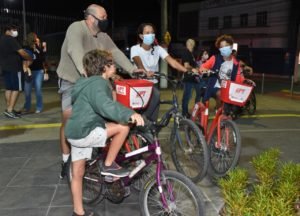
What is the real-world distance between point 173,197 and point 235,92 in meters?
1.75

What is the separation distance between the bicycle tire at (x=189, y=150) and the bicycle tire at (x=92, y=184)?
1.07 m

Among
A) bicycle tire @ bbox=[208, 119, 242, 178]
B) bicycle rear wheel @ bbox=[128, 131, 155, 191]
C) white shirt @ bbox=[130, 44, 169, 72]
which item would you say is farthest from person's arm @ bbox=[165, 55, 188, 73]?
bicycle rear wheel @ bbox=[128, 131, 155, 191]

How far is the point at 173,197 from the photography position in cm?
335

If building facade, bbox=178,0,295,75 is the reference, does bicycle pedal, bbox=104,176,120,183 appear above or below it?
below

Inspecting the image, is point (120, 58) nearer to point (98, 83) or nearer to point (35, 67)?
point (98, 83)

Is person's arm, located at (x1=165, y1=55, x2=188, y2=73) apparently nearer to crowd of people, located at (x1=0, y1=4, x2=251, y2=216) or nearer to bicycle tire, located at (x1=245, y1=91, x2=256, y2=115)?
crowd of people, located at (x1=0, y1=4, x2=251, y2=216)

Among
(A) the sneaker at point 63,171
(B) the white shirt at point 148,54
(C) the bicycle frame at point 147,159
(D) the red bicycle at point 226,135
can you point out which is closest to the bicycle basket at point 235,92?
(D) the red bicycle at point 226,135

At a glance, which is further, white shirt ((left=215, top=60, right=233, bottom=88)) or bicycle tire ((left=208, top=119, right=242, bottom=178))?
white shirt ((left=215, top=60, right=233, bottom=88))

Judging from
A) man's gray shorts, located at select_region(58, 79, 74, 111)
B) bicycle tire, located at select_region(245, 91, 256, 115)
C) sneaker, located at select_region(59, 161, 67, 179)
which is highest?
man's gray shorts, located at select_region(58, 79, 74, 111)

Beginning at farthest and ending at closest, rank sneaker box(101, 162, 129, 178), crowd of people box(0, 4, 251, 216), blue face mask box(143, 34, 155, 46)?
1. blue face mask box(143, 34, 155, 46)
2. sneaker box(101, 162, 129, 178)
3. crowd of people box(0, 4, 251, 216)

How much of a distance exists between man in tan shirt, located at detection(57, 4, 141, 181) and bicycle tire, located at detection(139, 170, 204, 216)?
135cm

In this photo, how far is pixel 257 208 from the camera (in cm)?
285

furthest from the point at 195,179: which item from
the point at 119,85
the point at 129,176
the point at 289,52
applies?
the point at 289,52

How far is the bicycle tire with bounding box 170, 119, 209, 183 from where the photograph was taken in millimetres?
Answer: 4312
